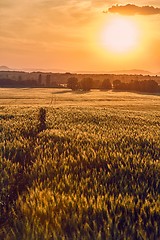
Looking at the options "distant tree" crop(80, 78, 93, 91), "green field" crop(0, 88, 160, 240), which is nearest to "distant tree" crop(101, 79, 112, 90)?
"distant tree" crop(80, 78, 93, 91)

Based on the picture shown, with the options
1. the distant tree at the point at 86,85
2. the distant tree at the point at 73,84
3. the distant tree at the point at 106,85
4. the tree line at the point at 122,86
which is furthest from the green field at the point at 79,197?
the distant tree at the point at 106,85

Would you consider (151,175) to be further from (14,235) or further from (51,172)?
(14,235)

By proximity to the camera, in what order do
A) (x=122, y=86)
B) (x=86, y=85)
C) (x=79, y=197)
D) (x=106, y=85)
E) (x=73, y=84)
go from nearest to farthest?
(x=79, y=197), (x=86, y=85), (x=122, y=86), (x=73, y=84), (x=106, y=85)

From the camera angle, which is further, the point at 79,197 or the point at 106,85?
the point at 106,85

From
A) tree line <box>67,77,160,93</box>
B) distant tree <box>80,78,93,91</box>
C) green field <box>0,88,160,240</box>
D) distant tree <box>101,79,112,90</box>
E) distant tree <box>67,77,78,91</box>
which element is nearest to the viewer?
green field <box>0,88,160,240</box>

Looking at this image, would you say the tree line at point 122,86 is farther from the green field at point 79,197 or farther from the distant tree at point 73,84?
the green field at point 79,197

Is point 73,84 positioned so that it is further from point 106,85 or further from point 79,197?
point 79,197

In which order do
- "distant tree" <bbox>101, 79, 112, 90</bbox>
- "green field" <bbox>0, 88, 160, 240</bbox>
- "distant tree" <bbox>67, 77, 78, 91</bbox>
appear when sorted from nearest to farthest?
"green field" <bbox>0, 88, 160, 240</bbox> → "distant tree" <bbox>67, 77, 78, 91</bbox> → "distant tree" <bbox>101, 79, 112, 90</bbox>

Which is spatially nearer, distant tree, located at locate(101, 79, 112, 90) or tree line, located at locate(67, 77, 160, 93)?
tree line, located at locate(67, 77, 160, 93)

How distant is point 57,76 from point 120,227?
17466cm

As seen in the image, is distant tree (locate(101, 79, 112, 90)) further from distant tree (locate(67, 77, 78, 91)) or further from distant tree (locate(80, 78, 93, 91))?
distant tree (locate(67, 77, 78, 91))

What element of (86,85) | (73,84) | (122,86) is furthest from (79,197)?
(73,84)

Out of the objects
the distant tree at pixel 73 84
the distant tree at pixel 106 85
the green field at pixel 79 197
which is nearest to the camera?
the green field at pixel 79 197

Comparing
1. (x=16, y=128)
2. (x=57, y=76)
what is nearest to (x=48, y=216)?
(x=16, y=128)
